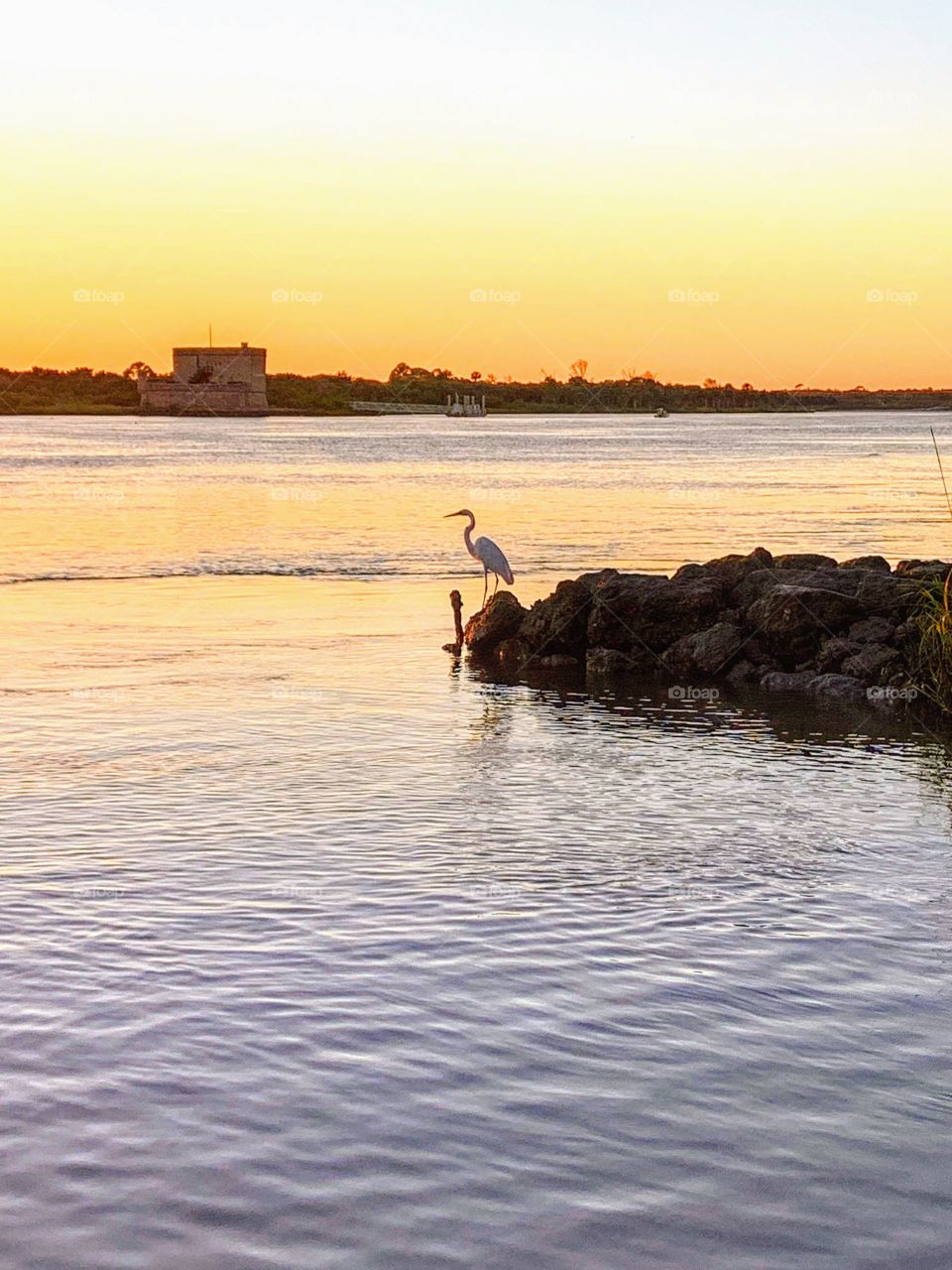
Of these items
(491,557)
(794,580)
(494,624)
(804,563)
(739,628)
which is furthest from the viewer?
(491,557)

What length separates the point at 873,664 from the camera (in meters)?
19.8

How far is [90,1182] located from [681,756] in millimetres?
10202

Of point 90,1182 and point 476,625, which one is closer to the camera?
point 90,1182

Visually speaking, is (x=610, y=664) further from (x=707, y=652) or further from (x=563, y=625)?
(x=707, y=652)

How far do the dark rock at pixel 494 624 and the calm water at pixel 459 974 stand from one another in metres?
1.85

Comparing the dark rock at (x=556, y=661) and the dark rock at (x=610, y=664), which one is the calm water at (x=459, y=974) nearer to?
the dark rock at (x=610, y=664)

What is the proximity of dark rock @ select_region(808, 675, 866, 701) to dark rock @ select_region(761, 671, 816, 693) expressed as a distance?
17 centimetres

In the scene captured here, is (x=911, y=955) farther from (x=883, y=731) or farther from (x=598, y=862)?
(x=883, y=731)

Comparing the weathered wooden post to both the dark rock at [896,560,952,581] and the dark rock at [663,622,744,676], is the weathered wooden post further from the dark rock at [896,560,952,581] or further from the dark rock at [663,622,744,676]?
the dark rock at [896,560,952,581]

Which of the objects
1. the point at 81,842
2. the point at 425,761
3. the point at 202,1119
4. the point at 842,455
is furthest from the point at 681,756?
the point at 842,455

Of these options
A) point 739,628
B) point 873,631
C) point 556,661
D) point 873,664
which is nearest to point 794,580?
point 739,628

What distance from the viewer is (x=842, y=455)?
395 ft

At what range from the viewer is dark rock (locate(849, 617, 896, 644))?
20438mm

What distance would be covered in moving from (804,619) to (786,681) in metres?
1.07
